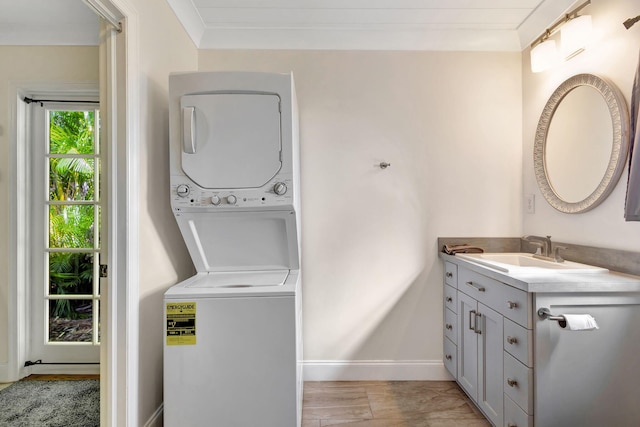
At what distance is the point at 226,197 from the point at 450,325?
175cm

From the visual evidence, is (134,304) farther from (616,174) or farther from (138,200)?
(616,174)

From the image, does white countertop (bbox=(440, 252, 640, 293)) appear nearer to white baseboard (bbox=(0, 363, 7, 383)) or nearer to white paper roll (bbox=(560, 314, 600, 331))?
white paper roll (bbox=(560, 314, 600, 331))

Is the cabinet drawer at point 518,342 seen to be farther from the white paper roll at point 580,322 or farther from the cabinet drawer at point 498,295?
the white paper roll at point 580,322

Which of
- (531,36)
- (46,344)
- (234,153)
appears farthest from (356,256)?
(46,344)

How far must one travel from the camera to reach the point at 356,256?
2.46 m

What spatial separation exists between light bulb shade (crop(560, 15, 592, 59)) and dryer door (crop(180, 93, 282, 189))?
166 centimetres

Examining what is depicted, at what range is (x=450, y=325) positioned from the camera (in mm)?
2336

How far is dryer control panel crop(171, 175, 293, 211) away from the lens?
1708 millimetres

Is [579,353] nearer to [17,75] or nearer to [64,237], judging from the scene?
[64,237]

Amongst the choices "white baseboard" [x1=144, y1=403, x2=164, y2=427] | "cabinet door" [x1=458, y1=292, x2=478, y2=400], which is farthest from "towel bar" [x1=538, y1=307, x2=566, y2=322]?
"white baseboard" [x1=144, y1=403, x2=164, y2=427]

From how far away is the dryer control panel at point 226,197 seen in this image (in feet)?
5.60

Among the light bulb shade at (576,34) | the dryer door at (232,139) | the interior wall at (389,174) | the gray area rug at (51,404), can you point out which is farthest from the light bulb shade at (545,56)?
the gray area rug at (51,404)


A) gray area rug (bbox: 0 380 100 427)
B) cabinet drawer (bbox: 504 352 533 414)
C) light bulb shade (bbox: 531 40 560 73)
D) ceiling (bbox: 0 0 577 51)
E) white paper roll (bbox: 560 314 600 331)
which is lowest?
gray area rug (bbox: 0 380 100 427)

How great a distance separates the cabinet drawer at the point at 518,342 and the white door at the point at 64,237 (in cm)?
279
